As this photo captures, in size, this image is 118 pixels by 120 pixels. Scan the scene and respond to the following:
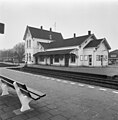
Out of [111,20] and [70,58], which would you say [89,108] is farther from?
[111,20]

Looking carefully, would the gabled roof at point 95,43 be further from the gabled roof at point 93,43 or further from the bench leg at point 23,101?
the bench leg at point 23,101

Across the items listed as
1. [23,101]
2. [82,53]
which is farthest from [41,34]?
[23,101]

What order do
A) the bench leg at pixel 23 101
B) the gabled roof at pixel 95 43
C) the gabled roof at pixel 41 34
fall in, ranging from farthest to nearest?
the gabled roof at pixel 41 34 < the gabled roof at pixel 95 43 < the bench leg at pixel 23 101

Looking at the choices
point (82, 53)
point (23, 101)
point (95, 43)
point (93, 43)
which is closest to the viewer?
point (23, 101)

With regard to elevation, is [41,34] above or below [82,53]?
above

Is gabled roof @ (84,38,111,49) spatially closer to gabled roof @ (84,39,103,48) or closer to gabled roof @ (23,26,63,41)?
gabled roof @ (84,39,103,48)

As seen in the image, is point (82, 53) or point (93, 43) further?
point (82, 53)

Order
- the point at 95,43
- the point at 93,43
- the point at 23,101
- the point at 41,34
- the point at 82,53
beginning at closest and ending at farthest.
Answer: the point at 23,101, the point at 95,43, the point at 93,43, the point at 82,53, the point at 41,34

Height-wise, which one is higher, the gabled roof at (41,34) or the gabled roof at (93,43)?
the gabled roof at (41,34)

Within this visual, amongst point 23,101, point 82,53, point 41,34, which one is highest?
point 41,34

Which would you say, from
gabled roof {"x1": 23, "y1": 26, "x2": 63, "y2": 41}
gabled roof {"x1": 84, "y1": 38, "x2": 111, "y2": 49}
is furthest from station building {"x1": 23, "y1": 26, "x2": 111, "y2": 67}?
gabled roof {"x1": 23, "y1": 26, "x2": 63, "y2": 41}

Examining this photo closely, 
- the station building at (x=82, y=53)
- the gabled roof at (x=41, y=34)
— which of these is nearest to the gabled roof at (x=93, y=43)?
the station building at (x=82, y=53)

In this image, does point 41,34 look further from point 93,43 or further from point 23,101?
point 23,101

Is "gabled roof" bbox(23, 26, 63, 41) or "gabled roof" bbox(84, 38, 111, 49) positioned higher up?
"gabled roof" bbox(23, 26, 63, 41)
